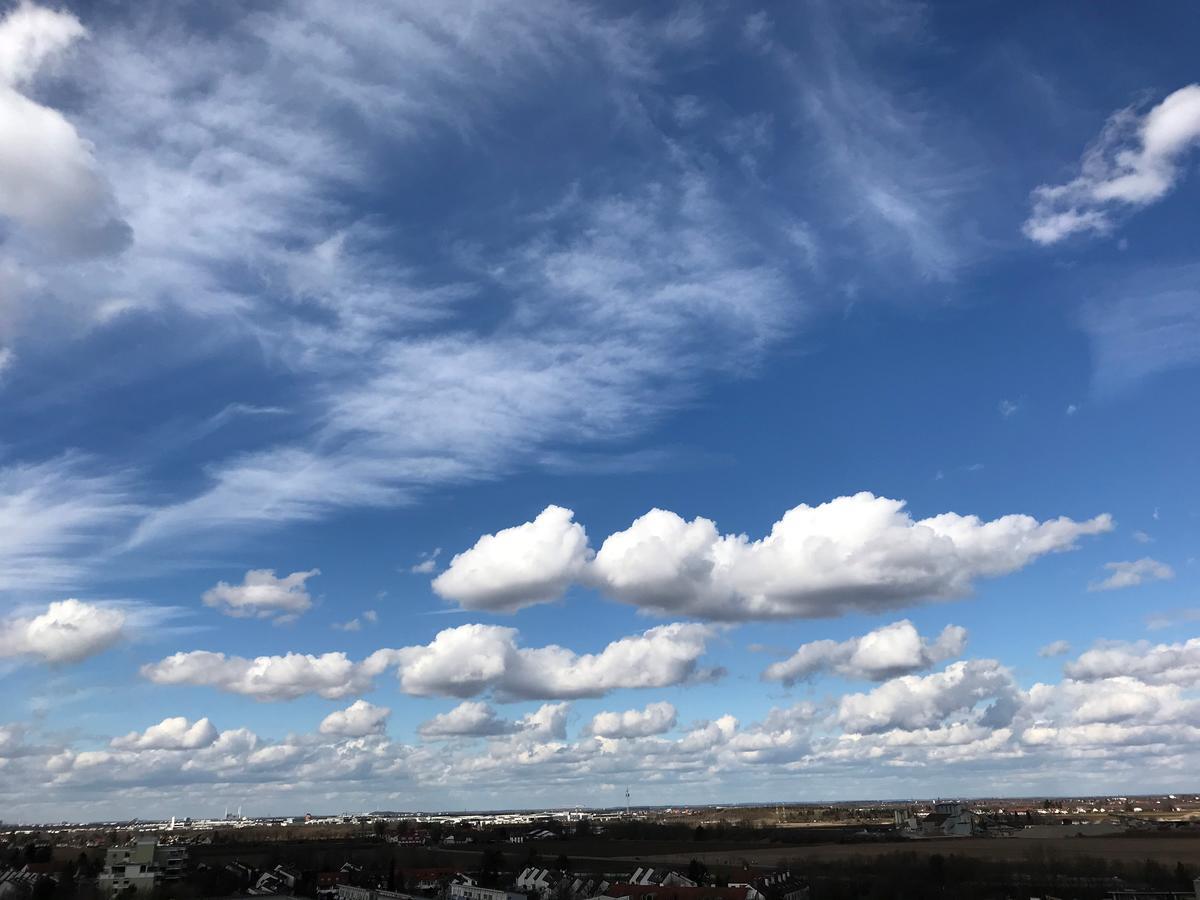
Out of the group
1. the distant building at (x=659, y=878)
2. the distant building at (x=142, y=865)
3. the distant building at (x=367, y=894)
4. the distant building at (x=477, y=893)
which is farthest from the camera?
the distant building at (x=142, y=865)

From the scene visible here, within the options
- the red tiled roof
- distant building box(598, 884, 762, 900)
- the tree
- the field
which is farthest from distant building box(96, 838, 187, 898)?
the field

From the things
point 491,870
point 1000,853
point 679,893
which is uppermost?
point 679,893

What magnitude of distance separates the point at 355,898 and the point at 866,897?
6468 centimetres

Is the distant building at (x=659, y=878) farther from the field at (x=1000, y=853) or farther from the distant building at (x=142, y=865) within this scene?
the distant building at (x=142, y=865)

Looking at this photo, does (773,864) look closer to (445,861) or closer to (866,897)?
(866,897)

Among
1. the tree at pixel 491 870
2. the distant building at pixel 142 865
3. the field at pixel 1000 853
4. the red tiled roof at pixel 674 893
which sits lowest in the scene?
the field at pixel 1000 853

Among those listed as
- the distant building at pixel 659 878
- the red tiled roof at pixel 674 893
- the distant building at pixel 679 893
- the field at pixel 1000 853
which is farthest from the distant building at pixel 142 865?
the field at pixel 1000 853

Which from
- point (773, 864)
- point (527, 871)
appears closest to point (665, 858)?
point (773, 864)

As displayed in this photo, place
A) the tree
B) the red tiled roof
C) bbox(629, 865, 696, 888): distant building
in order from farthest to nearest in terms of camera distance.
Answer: the tree, bbox(629, 865, 696, 888): distant building, the red tiled roof

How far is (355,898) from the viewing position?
116562 millimetres

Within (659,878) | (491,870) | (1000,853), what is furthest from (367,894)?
(1000,853)

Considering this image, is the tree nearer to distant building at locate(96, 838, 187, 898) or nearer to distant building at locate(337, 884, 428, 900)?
distant building at locate(337, 884, 428, 900)

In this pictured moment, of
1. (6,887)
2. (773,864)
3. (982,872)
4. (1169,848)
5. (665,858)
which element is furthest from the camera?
(665,858)

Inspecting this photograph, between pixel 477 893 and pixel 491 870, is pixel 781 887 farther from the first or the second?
pixel 491 870
